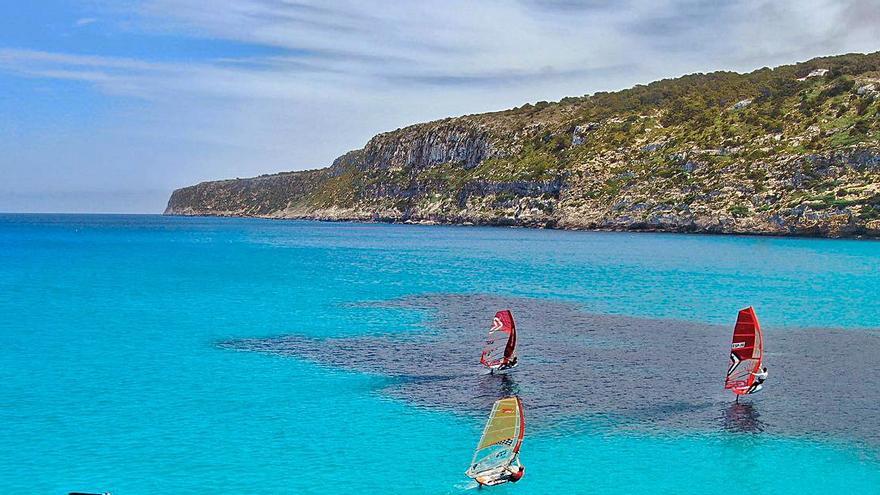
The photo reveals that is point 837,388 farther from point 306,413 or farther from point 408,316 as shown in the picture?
point 408,316

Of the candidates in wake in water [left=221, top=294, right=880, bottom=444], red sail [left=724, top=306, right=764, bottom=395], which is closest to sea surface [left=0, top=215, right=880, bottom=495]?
wake in water [left=221, top=294, right=880, bottom=444]

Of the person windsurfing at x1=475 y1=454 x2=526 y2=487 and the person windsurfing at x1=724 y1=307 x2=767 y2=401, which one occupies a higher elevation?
the person windsurfing at x1=724 y1=307 x2=767 y2=401

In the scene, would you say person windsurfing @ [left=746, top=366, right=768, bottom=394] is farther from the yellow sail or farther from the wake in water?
the yellow sail

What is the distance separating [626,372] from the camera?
38.7 meters

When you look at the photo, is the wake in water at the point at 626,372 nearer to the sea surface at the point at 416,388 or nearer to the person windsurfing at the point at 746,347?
the sea surface at the point at 416,388

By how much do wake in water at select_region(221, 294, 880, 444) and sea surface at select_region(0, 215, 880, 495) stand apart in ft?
0.57

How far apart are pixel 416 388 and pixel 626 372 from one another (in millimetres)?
11865

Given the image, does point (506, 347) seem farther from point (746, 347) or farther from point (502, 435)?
point (502, 435)

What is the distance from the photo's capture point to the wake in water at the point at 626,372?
30.7 m

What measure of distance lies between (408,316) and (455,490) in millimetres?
35408

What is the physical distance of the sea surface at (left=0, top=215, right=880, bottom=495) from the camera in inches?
977

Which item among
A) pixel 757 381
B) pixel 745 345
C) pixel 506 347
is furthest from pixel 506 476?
pixel 745 345

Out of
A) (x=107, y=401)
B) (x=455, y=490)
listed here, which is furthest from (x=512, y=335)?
(x=107, y=401)

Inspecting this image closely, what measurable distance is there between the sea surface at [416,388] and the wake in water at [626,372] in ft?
0.57
